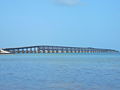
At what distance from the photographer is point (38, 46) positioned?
154500mm

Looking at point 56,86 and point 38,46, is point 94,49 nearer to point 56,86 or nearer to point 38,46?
point 38,46

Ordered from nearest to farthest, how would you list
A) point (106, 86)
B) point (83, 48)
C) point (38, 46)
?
1. point (106, 86)
2. point (38, 46)
3. point (83, 48)

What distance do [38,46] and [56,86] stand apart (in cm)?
13699

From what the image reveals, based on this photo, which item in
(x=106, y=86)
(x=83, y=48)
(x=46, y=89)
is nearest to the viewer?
(x=46, y=89)

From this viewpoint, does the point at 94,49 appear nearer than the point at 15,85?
No

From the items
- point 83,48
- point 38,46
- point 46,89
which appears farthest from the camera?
point 83,48

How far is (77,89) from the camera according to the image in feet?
55.2

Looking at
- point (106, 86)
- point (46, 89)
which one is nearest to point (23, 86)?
point (46, 89)

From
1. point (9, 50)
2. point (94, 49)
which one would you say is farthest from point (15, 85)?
point (94, 49)

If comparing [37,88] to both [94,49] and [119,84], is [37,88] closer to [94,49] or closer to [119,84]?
[119,84]

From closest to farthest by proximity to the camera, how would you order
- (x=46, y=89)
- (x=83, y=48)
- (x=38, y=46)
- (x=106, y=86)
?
(x=46, y=89), (x=106, y=86), (x=38, y=46), (x=83, y=48)

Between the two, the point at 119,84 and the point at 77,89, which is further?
the point at 119,84

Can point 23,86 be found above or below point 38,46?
above

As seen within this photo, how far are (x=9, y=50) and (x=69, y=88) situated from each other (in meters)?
150
